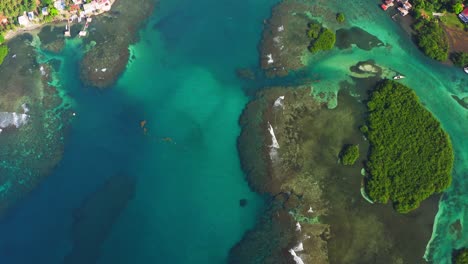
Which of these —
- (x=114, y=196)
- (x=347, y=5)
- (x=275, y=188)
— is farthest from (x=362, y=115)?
(x=114, y=196)

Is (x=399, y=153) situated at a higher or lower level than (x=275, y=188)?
higher

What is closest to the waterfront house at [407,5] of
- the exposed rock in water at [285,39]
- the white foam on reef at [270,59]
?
the exposed rock in water at [285,39]

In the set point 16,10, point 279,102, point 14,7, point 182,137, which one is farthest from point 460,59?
point 14,7

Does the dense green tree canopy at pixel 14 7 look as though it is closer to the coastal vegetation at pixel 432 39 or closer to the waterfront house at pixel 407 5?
the waterfront house at pixel 407 5

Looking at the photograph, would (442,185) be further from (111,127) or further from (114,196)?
(111,127)

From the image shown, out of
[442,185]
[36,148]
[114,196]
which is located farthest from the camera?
[36,148]

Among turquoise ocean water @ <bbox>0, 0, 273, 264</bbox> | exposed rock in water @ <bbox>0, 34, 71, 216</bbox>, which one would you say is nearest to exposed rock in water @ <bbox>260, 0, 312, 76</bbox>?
turquoise ocean water @ <bbox>0, 0, 273, 264</bbox>

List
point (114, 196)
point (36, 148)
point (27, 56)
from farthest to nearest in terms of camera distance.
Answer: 1. point (27, 56)
2. point (36, 148)
3. point (114, 196)
